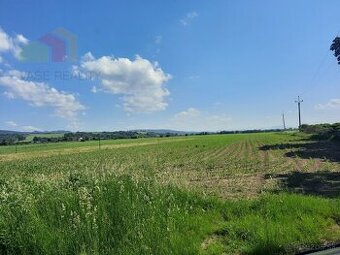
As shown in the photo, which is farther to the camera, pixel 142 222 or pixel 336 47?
pixel 336 47

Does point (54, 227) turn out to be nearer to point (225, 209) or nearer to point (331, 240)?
point (225, 209)

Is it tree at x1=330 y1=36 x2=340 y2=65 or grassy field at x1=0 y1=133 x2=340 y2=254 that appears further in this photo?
tree at x1=330 y1=36 x2=340 y2=65

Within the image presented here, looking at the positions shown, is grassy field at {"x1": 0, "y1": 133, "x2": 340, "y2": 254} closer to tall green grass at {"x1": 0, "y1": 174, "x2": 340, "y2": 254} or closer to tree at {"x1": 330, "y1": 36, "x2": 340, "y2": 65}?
tall green grass at {"x1": 0, "y1": 174, "x2": 340, "y2": 254}

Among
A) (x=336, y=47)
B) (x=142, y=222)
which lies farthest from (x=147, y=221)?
(x=336, y=47)

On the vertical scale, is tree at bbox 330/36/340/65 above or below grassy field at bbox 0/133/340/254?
above

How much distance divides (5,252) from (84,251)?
154 cm

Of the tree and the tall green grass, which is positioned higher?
the tree

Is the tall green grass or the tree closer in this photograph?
the tall green grass

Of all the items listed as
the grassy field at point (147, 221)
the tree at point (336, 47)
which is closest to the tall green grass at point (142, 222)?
the grassy field at point (147, 221)

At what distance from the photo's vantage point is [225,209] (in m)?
10.1

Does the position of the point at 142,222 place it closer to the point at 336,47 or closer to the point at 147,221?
the point at 147,221

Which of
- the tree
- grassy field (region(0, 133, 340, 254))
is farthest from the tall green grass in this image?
the tree

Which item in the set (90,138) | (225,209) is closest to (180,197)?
(225,209)

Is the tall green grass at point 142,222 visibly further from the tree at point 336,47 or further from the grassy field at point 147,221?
the tree at point 336,47
